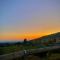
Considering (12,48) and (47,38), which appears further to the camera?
(47,38)

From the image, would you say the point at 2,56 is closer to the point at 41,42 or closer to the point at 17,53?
the point at 17,53

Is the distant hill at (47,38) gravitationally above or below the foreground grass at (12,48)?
above

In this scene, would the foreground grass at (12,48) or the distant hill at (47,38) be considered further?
the distant hill at (47,38)

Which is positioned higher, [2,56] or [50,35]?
[50,35]

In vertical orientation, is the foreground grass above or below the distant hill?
below

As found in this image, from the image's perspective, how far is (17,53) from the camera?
1388 mm

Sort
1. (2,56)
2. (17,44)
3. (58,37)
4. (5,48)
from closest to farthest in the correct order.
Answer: (2,56), (5,48), (17,44), (58,37)

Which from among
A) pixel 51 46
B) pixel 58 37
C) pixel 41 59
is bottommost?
pixel 41 59

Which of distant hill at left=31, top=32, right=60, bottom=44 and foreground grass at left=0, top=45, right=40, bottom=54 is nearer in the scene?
foreground grass at left=0, top=45, right=40, bottom=54

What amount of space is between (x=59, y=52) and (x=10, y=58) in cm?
66

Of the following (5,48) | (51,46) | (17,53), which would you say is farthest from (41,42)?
(5,48)

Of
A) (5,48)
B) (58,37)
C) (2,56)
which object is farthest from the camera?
(58,37)

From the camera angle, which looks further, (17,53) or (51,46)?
(51,46)

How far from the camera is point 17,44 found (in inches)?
58.0
